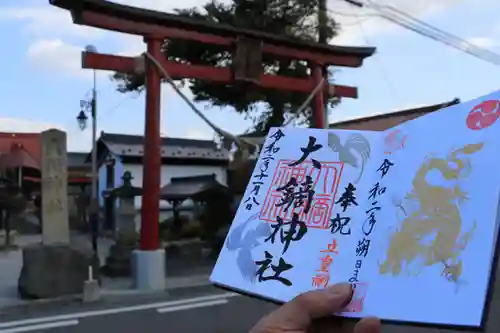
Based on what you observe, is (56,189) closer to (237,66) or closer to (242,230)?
(237,66)

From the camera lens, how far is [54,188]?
9898 millimetres

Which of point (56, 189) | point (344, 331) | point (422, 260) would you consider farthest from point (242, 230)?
point (56, 189)

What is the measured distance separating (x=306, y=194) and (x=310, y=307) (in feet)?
0.98

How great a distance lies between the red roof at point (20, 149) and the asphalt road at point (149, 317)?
20.2m

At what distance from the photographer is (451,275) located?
3.42ft

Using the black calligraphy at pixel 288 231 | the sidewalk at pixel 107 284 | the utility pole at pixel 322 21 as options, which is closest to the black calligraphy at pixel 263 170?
the black calligraphy at pixel 288 231

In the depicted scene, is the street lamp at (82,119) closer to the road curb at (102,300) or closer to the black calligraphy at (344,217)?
the road curb at (102,300)

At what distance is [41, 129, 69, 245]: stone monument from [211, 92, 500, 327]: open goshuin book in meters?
8.94

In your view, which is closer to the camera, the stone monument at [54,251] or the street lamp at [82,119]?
the stone monument at [54,251]

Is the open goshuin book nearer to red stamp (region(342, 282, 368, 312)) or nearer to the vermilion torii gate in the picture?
red stamp (region(342, 282, 368, 312))

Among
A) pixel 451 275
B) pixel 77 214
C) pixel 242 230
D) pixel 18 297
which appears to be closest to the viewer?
pixel 451 275

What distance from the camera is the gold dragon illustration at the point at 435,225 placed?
1.07 meters

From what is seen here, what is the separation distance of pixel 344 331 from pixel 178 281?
10035mm

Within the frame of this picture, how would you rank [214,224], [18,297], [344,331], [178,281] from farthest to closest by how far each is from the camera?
[214,224] < [178,281] < [18,297] < [344,331]
